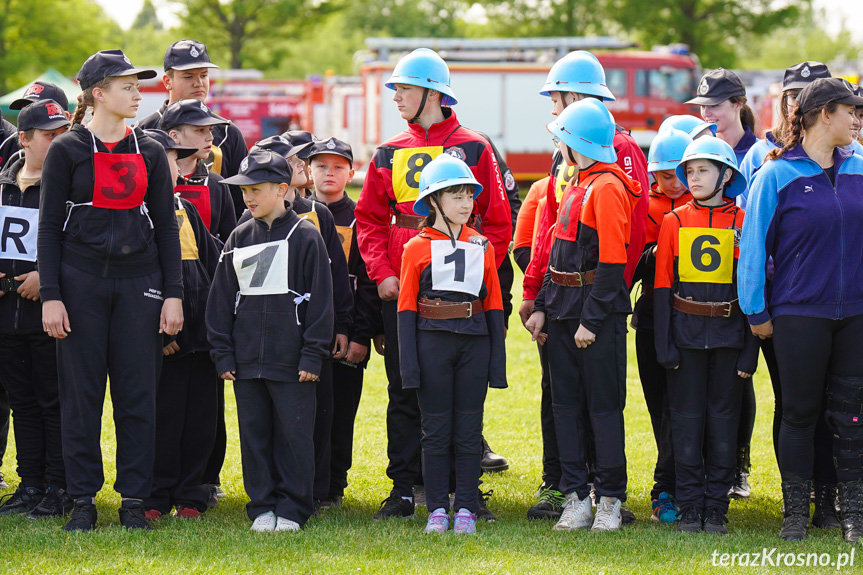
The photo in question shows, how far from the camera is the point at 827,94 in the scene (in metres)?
5.05

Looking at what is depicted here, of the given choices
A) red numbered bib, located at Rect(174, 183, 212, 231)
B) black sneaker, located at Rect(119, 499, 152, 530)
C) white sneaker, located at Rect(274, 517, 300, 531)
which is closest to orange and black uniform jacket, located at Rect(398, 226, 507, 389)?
white sneaker, located at Rect(274, 517, 300, 531)

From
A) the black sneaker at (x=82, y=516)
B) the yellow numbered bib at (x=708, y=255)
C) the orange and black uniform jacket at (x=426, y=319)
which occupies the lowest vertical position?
the black sneaker at (x=82, y=516)

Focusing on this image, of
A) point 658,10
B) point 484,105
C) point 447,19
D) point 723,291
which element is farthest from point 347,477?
point 447,19

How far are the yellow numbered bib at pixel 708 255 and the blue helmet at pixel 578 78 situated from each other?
3.37 feet

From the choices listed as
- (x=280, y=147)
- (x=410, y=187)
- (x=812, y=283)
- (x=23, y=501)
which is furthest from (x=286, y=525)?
(x=812, y=283)

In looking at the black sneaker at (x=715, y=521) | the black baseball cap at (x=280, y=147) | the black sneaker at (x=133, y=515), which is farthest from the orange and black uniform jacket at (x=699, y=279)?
the black sneaker at (x=133, y=515)

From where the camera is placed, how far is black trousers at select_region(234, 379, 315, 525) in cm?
524

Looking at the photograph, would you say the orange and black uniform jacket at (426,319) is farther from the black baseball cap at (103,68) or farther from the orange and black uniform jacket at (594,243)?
the black baseball cap at (103,68)

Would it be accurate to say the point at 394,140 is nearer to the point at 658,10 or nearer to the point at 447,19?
the point at 658,10

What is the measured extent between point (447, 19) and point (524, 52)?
3246 cm

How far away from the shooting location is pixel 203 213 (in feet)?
19.2

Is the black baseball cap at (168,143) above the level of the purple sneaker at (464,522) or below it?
above

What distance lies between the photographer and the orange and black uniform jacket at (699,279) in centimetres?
524

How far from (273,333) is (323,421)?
761 mm
